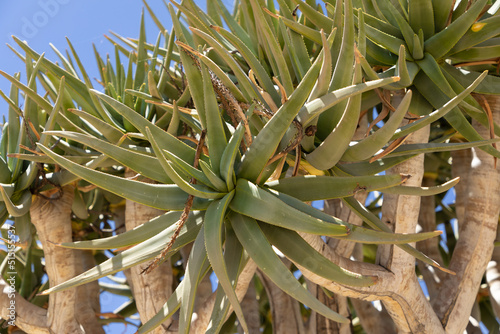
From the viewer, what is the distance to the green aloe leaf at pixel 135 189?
3.59 feet

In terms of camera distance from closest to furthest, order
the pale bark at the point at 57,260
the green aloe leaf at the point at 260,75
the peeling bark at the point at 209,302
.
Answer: the green aloe leaf at the point at 260,75 < the peeling bark at the point at 209,302 < the pale bark at the point at 57,260

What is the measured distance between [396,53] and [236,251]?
2.46 feet

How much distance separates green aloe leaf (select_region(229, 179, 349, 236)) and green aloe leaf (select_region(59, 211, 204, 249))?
146 millimetres

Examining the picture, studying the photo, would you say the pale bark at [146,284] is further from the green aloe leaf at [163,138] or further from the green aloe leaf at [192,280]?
the green aloe leaf at [192,280]

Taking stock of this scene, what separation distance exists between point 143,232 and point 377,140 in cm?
55

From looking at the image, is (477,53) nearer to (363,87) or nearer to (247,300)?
(363,87)

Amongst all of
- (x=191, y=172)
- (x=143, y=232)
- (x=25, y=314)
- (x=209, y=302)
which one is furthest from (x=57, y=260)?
(x=191, y=172)

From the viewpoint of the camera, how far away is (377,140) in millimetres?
1168

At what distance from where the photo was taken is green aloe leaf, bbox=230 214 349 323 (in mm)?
985

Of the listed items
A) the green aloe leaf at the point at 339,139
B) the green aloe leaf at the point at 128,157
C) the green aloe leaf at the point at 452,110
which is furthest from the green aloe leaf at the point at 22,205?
the green aloe leaf at the point at 452,110

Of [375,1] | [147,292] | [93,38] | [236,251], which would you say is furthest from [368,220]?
[93,38]

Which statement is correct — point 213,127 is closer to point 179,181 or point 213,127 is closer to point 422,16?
point 179,181

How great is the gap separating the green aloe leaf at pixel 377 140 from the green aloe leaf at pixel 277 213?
0.23 m

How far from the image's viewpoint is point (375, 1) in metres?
1.55
